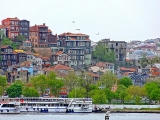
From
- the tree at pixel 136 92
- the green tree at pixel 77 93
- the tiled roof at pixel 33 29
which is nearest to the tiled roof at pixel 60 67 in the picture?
the tiled roof at pixel 33 29

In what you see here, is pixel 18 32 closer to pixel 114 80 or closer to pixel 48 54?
pixel 48 54

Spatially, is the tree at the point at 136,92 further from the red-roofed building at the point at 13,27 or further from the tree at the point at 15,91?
the red-roofed building at the point at 13,27

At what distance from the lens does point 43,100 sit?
7925 cm

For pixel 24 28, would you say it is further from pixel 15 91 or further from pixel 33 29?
pixel 15 91

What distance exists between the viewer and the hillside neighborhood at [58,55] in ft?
336

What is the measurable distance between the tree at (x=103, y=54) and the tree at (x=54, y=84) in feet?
96.4

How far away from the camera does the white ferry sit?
3113 inches

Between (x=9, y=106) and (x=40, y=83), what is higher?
(x=40, y=83)

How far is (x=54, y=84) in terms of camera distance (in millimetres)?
85188

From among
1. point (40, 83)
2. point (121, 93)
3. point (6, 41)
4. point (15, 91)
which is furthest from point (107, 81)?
point (6, 41)

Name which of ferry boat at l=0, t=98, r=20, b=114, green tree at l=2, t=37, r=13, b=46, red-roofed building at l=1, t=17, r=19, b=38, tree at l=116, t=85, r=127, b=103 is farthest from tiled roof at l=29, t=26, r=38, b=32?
ferry boat at l=0, t=98, r=20, b=114

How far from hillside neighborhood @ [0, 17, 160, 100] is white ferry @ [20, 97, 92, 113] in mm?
18965

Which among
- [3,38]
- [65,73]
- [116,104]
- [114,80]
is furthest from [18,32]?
[116,104]

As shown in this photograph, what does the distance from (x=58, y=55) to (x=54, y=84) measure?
2380cm
